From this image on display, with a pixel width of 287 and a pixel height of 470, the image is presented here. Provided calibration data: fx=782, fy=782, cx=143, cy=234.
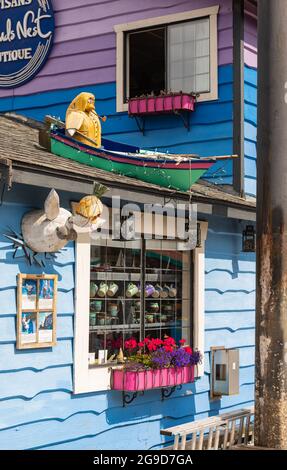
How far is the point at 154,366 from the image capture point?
307 inches

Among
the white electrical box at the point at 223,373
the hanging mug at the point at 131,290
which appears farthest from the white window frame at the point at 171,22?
the white electrical box at the point at 223,373

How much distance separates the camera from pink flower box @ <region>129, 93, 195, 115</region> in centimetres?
980

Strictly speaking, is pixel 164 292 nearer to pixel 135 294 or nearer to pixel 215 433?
pixel 135 294

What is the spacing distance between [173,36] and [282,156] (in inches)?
192

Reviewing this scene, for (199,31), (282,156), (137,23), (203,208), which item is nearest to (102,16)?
(137,23)

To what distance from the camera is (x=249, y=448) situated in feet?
19.7

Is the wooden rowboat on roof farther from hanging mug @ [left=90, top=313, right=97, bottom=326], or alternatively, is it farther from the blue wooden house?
hanging mug @ [left=90, top=313, right=97, bottom=326]

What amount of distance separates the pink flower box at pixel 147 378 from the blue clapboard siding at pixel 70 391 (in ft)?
0.65

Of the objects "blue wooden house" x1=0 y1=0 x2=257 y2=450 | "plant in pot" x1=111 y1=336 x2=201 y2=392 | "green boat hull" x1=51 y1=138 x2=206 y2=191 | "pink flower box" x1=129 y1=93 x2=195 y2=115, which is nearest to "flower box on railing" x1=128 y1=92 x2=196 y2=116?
"pink flower box" x1=129 y1=93 x2=195 y2=115

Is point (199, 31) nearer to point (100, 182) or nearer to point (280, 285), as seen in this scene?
point (100, 182)

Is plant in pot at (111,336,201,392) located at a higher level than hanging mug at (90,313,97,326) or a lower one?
lower

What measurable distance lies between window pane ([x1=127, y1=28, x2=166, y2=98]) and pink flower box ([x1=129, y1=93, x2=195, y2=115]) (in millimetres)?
354

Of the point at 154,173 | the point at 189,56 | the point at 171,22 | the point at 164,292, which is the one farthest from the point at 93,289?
the point at 171,22

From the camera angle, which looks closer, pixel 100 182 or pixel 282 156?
pixel 282 156
